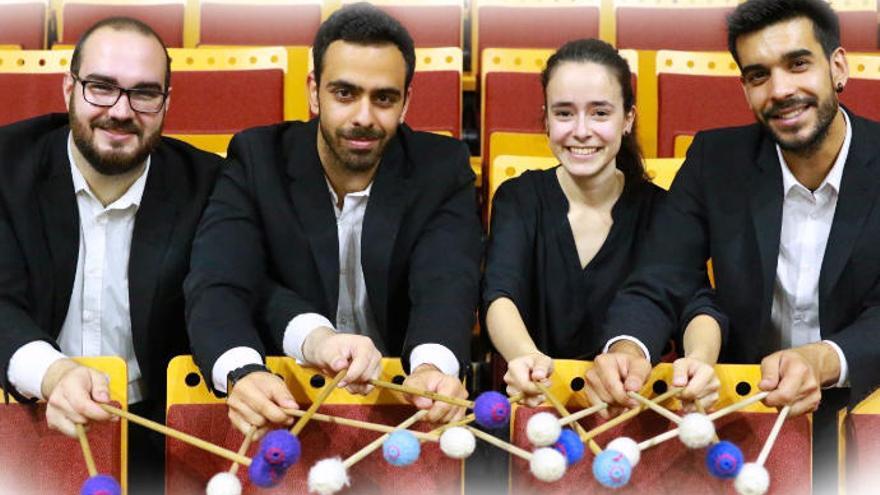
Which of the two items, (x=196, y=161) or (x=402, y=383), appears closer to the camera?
→ (x=402, y=383)

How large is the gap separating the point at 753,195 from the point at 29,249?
2.46ft

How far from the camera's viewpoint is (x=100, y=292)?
1.12m

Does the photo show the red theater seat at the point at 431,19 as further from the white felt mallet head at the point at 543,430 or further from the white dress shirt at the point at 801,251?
the white felt mallet head at the point at 543,430

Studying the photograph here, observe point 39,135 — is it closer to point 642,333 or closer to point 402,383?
point 402,383

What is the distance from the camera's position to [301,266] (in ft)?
3.73

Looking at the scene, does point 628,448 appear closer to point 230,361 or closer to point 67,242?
point 230,361

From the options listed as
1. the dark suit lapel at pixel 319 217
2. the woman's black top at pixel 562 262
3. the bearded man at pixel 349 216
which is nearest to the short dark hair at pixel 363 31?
the bearded man at pixel 349 216

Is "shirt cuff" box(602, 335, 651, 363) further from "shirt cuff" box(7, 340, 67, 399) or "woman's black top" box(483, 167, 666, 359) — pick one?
"shirt cuff" box(7, 340, 67, 399)

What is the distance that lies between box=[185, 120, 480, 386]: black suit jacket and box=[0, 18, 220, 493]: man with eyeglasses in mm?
65

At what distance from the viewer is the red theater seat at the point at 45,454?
79 cm

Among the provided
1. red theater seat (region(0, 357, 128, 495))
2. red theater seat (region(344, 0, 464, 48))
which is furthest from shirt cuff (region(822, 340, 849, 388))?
red theater seat (region(344, 0, 464, 48))

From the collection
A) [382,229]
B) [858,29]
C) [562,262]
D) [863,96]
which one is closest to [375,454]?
[382,229]

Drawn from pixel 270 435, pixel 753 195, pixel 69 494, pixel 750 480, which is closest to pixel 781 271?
pixel 753 195

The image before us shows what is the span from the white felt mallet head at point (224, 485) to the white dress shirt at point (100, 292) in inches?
16.8
